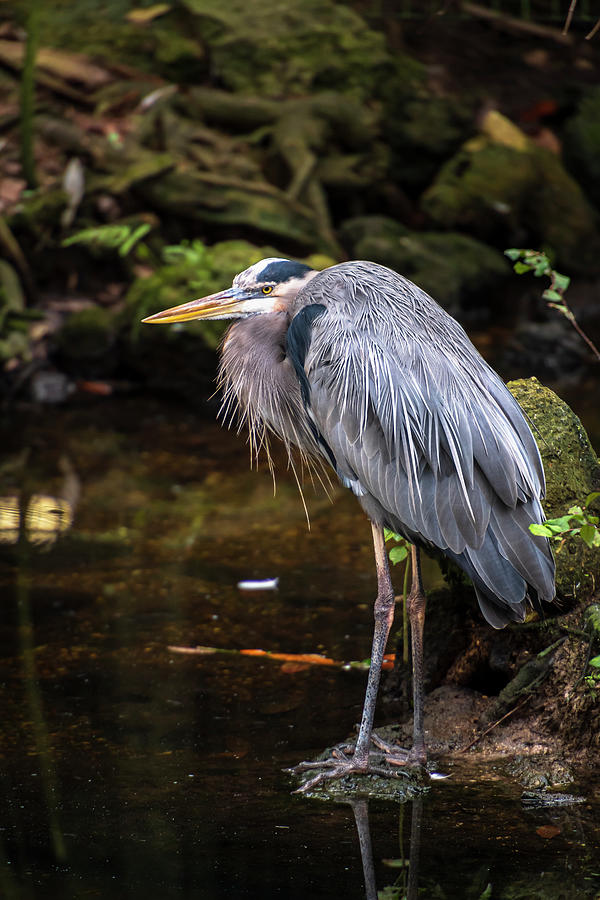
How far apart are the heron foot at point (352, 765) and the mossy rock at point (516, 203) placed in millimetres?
9024

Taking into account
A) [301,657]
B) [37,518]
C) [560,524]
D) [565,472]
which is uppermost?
[560,524]

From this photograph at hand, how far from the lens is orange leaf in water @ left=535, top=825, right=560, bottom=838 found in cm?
335

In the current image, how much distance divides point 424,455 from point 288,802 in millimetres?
1213

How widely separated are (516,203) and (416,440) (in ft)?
29.3

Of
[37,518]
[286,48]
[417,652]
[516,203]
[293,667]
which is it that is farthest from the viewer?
[286,48]

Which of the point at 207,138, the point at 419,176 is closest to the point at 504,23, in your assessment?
the point at 419,176

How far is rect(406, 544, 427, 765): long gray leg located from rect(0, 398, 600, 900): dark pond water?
0.18 m

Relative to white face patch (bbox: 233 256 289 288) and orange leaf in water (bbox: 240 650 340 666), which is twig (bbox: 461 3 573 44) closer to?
white face patch (bbox: 233 256 289 288)

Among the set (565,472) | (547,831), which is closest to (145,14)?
(565,472)

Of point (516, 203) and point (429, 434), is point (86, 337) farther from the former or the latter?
point (429, 434)

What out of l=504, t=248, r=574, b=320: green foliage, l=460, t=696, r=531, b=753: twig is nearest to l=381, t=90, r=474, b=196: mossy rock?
l=504, t=248, r=574, b=320: green foliage

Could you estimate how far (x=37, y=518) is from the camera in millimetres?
6617

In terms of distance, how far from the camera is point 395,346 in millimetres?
3943

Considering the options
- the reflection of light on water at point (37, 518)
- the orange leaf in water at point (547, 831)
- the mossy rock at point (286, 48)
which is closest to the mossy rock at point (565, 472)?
A: the orange leaf in water at point (547, 831)
